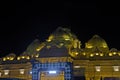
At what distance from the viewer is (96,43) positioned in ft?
220

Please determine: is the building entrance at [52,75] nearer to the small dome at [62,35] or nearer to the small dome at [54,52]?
the small dome at [54,52]

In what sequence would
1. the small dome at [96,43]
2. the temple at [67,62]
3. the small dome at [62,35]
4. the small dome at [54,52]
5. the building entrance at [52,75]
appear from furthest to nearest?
the small dome at [96,43] < the small dome at [62,35] < the building entrance at [52,75] < the temple at [67,62] < the small dome at [54,52]

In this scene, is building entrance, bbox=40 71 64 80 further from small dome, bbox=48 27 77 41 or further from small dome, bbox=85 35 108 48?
small dome, bbox=85 35 108 48

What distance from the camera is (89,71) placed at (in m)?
61.4

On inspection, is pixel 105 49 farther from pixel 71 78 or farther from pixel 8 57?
pixel 8 57

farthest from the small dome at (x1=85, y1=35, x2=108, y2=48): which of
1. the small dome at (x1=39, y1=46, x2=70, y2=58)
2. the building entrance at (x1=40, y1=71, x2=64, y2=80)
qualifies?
the building entrance at (x1=40, y1=71, x2=64, y2=80)

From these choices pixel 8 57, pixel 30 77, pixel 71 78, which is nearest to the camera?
pixel 71 78

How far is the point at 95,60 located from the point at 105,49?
588 cm

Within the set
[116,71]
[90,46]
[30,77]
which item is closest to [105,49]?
[90,46]

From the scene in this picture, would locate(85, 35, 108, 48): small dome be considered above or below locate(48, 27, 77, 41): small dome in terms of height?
below

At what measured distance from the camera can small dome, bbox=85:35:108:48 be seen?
2630 inches

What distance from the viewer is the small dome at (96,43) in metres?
66.8

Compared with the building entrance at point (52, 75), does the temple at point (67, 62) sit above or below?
above

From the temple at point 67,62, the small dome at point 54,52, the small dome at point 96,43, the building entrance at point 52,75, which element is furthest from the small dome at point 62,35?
the building entrance at point 52,75
